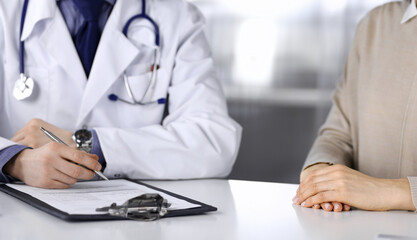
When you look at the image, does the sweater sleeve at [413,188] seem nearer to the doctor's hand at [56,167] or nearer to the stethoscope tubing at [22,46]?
the doctor's hand at [56,167]

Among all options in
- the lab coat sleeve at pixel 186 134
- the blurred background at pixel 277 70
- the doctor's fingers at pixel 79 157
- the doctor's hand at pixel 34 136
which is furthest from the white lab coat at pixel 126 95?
the blurred background at pixel 277 70

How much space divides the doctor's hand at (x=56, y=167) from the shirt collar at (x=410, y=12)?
0.95 m

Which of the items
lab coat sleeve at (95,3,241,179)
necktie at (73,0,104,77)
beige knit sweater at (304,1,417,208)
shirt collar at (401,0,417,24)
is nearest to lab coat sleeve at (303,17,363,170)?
beige knit sweater at (304,1,417,208)

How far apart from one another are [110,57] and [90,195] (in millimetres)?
610

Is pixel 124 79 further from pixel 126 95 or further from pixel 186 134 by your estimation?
pixel 186 134

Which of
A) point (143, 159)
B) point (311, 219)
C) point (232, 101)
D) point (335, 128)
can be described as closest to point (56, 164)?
point (143, 159)

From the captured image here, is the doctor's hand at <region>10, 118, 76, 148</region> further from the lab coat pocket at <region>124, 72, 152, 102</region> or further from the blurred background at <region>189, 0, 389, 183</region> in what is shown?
the blurred background at <region>189, 0, 389, 183</region>

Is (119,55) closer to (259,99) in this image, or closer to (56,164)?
(56,164)

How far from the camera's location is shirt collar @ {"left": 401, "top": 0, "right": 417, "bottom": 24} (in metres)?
1.61

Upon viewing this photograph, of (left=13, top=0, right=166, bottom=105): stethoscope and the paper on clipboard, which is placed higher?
(left=13, top=0, right=166, bottom=105): stethoscope

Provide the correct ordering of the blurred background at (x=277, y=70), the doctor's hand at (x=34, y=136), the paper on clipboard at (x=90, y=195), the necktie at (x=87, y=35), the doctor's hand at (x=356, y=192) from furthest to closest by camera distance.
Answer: the blurred background at (x=277, y=70) → the necktie at (x=87, y=35) → the doctor's hand at (x=34, y=136) → the doctor's hand at (x=356, y=192) → the paper on clipboard at (x=90, y=195)

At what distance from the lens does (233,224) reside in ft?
3.41

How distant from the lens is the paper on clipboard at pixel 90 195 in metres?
1.09

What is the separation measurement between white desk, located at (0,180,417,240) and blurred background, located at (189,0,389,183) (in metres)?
1.47
